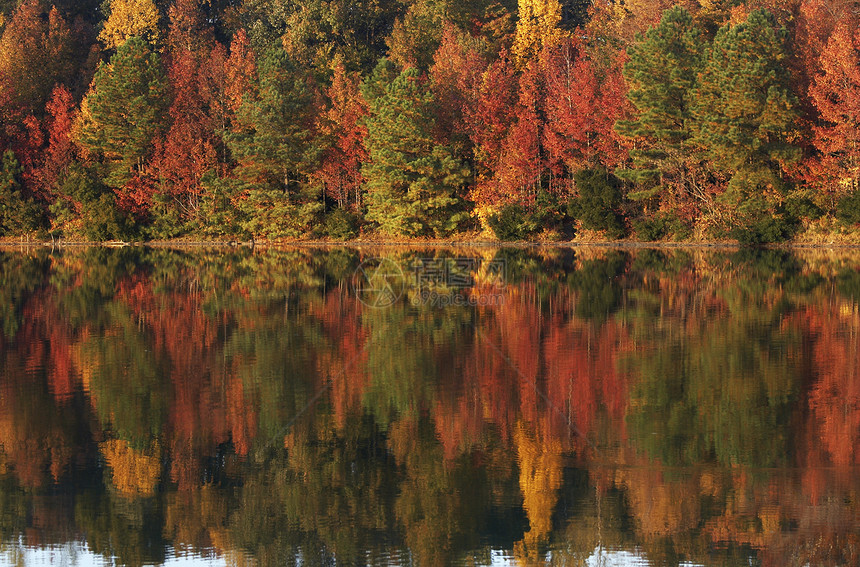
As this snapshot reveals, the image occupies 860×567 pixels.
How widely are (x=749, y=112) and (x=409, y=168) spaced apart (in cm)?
1524

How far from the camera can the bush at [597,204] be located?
42.6 metres

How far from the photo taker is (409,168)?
4609cm

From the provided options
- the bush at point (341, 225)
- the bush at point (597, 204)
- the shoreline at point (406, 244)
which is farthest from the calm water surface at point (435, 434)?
the bush at point (341, 225)

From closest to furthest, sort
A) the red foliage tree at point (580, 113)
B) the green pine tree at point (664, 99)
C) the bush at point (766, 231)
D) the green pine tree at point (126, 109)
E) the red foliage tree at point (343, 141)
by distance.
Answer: the bush at point (766, 231)
the green pine tree at point (664, 99)
the red foliage tree at point (580, 113)
the red foliage tree at point (343, 141)
the green pine tree at point (126, 109)

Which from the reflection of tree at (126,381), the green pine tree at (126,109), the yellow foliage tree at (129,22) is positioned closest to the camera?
the reflection of tree at (126,381)

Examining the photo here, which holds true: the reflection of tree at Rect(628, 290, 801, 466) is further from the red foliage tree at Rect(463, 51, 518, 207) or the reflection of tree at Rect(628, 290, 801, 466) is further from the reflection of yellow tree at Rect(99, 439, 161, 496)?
the red foliage tree at Rect(463, 51, 518, 207)

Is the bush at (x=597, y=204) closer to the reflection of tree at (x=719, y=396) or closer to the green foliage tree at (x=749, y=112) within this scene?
the green foliage tree at (x=749, y=112)

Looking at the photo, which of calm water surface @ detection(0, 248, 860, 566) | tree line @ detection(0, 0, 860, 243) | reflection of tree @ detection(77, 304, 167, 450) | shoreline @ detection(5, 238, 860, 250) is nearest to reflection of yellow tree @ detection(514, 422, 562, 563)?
calm water surface @ detection(0, 248, 860, 566)

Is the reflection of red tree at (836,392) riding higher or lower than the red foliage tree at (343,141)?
lower

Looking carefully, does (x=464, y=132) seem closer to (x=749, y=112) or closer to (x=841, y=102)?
(x=749, y=112)

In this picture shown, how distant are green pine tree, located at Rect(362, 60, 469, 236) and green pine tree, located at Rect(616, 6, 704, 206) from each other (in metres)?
8.59

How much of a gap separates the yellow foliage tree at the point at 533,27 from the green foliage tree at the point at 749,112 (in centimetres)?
1797

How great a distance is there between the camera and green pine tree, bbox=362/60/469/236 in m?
45.8

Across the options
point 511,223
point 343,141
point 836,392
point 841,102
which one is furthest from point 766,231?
point 836,392
